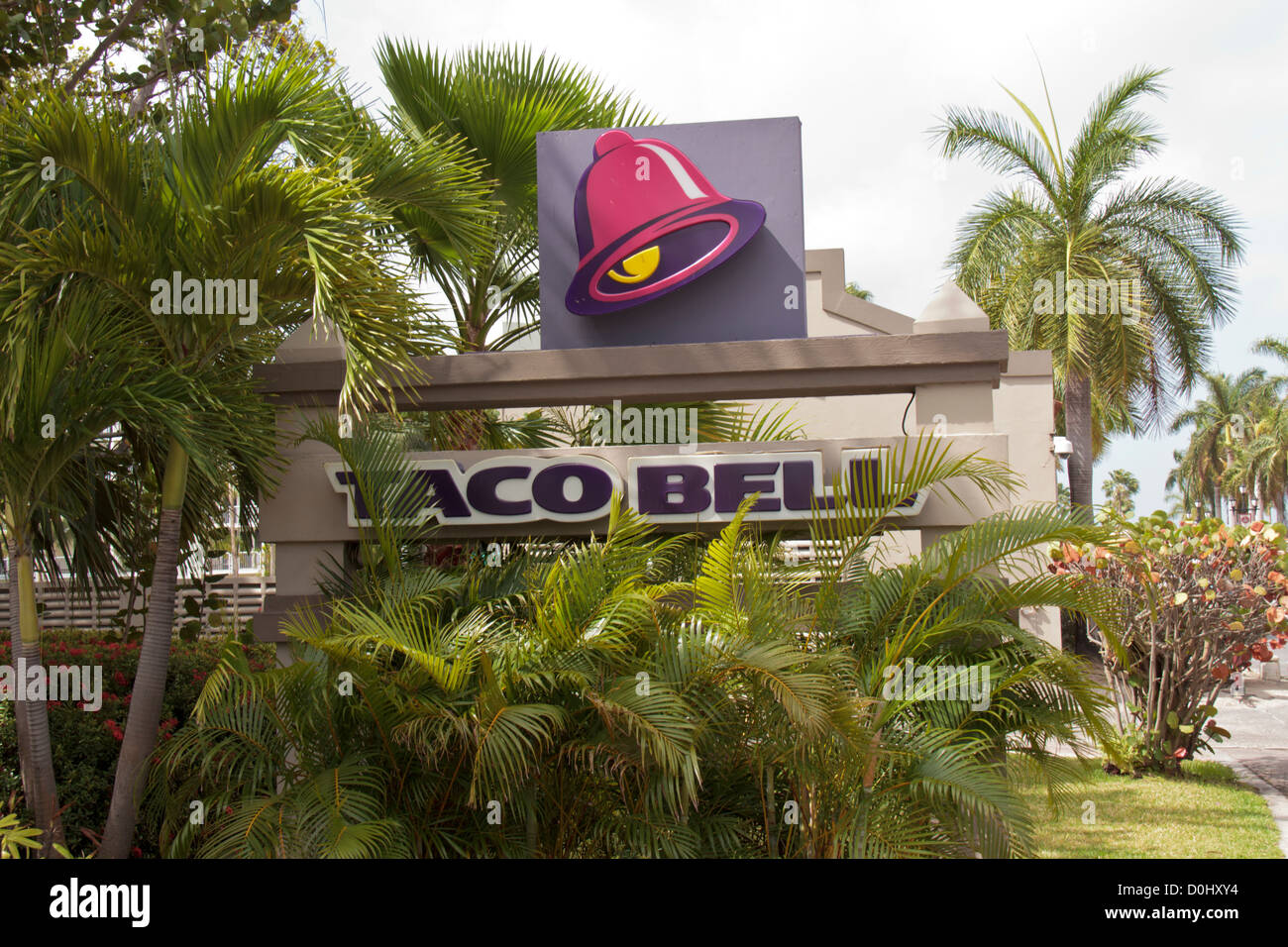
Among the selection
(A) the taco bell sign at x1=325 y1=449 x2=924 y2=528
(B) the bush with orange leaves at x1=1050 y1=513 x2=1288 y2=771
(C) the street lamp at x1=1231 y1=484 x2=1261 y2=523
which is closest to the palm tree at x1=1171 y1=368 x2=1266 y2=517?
(C) the street lamp at x1=1231 y1=484 x2=1261 y2=523

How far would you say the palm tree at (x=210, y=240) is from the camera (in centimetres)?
556

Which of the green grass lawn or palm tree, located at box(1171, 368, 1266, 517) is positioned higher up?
palm tree, located at box(1171, 368, 1266, 517)

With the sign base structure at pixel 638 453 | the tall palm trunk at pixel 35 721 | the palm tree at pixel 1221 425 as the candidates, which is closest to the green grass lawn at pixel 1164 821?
the sign base structure at pixel 638 453

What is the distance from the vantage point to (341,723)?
5371mm

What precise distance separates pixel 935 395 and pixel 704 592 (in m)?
2.23

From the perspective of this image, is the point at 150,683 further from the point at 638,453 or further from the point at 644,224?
the point at 644,224

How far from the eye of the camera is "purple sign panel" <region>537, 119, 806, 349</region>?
7320 mm

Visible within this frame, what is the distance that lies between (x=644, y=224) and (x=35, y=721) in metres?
4.81

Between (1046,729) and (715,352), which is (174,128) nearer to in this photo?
(715,352)

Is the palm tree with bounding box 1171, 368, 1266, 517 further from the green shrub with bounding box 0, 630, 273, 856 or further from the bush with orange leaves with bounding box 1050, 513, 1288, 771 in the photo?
the green shrub with bounding box 0, 630, 273, 856

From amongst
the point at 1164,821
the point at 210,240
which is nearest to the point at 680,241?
the point at 210,240

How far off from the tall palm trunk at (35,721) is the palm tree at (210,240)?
1.10 ft

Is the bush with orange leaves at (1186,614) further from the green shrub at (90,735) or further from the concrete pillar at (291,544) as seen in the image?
the green shrub at (90,735)

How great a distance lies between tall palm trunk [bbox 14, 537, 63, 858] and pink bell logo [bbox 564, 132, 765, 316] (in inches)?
146
